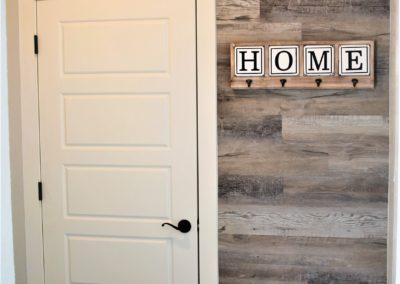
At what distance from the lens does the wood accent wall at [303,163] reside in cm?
201

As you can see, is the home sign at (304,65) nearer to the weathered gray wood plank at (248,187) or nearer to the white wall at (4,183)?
the weathered gray wood plank at (248,187)

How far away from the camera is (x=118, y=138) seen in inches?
86.0

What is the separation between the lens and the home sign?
1.96 m

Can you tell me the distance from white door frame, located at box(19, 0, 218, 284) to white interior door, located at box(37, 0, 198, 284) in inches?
1.7

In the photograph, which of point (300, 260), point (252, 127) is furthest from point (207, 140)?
point (300, 260)

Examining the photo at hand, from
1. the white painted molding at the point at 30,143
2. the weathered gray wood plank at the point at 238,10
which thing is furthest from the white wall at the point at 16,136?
the weathered gray wood plank at the point at 238,10

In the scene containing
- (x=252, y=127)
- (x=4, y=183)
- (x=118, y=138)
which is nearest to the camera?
(x=4, y=183)

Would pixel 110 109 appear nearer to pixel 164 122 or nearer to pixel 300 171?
pixel 164 122

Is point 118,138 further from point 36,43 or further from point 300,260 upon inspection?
point 300,260

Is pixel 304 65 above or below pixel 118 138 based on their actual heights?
above

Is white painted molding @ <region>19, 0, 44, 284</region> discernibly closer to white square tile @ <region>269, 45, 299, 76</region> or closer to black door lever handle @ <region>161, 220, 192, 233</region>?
black door lever handle @ <region>161, 220, 192, 233</region>

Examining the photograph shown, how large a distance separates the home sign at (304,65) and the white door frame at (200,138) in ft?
0.50

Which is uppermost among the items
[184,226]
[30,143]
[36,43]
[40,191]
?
[36,43]

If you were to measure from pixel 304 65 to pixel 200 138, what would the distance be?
23.8 inches
